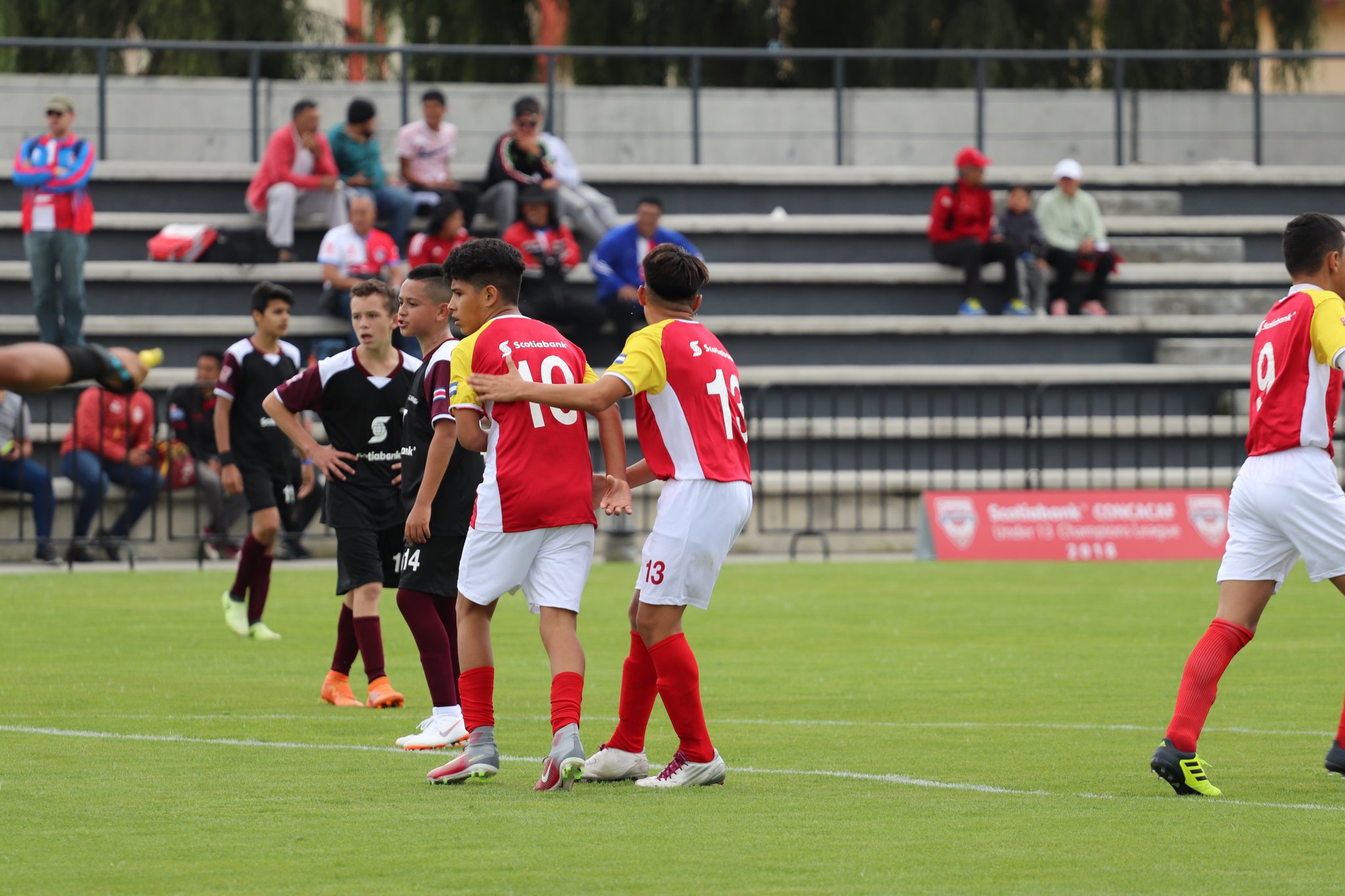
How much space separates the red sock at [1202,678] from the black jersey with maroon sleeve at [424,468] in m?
3.13

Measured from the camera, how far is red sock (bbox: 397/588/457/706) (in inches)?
328

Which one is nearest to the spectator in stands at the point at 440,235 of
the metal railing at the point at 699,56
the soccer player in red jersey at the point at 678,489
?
the metal railing at the point at 699,56

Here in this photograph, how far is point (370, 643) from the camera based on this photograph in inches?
376

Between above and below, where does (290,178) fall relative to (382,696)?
above

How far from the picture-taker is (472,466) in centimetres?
855

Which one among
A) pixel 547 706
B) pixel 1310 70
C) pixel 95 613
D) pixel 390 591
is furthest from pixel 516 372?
pixel 1310 70

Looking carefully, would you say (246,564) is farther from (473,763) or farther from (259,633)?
(473,763)

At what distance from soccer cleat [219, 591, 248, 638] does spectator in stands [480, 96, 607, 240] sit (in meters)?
9.89

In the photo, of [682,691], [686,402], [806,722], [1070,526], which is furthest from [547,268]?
[682,691]

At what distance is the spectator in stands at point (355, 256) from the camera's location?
2025 cm

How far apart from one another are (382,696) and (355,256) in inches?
452

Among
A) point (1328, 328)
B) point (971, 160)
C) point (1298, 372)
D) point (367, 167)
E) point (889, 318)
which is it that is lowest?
point (1298, 372)

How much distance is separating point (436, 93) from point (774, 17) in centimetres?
789

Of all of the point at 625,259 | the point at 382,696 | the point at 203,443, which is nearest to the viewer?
the point at 382,696
